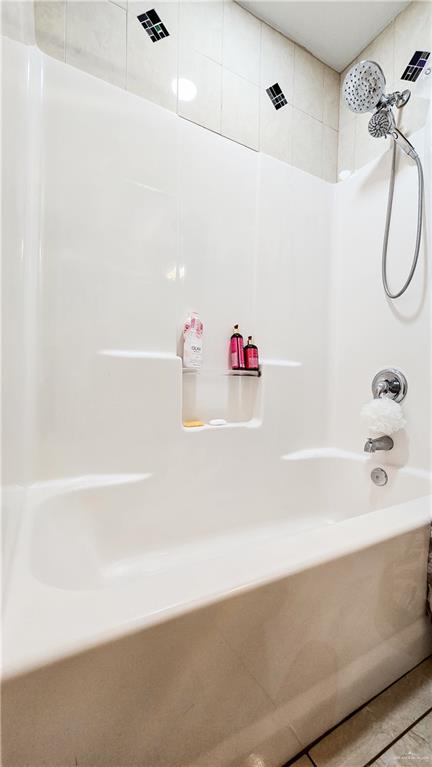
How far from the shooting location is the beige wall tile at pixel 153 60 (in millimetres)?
1295

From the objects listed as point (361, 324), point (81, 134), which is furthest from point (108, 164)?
point (361, 324)

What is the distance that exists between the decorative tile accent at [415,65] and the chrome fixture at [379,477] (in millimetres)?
1720

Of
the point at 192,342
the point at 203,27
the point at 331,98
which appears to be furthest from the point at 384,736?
the point at 331,98

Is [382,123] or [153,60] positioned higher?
[153,60]

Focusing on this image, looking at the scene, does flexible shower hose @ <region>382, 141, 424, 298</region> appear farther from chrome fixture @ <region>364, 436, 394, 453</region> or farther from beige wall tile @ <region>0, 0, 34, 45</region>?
beige wall tile @ <region>0, 0, 34, 45</region>

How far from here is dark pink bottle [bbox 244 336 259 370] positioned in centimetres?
149

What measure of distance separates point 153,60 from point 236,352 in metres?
1.25

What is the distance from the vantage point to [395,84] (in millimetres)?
1509

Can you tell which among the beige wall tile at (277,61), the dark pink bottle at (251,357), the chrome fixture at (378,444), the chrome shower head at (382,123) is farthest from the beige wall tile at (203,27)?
the chrome fixture at (378,444)

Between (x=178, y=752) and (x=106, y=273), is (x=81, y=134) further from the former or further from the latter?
(x=178, y=752)

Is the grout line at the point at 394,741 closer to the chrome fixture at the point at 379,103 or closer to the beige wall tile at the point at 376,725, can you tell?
the beige wall tile at the point at 376,725

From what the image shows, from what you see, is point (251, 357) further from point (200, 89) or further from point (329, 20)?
point (329, 20)

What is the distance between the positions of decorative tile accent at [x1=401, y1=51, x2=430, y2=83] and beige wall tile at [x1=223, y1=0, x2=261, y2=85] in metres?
0.67

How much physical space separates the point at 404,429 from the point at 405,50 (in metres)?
1.72
